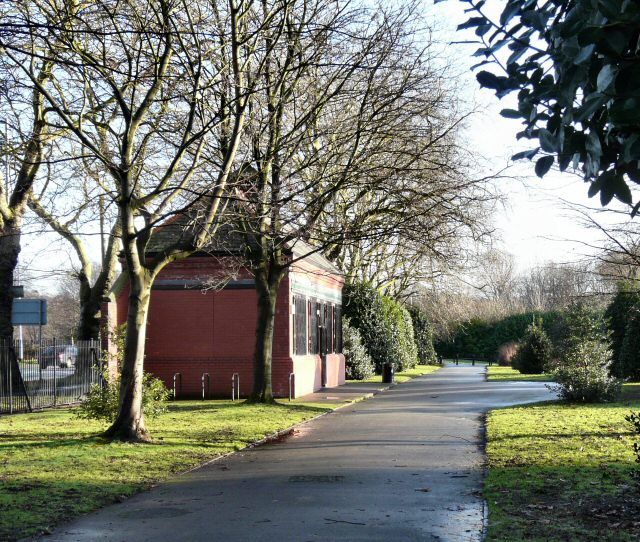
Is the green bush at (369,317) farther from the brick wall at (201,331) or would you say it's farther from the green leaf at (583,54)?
the green leaf at (583,54)

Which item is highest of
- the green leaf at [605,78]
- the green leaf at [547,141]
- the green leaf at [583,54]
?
the green leaf at [583,54]

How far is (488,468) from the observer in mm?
11781

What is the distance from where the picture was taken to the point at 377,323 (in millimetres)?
42656

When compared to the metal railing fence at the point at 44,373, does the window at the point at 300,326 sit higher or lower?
higher

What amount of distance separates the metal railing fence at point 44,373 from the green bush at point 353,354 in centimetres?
1486

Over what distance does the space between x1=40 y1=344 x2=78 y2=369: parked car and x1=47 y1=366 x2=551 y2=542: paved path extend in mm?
9345

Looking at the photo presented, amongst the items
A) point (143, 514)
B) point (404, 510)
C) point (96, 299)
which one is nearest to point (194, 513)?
point (143, 514)

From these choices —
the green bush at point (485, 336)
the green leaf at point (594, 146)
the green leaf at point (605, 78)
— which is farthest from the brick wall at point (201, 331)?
the green bush at point (485, 336)

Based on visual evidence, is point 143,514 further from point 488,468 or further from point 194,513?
point 488,468

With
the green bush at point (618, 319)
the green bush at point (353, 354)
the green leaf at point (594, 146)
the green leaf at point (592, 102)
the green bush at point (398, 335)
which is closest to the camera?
the green leaf at point (592, 102)

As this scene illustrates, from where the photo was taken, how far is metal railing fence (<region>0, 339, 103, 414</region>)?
21.6 meters

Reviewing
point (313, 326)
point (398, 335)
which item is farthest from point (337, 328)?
point (398, 335)

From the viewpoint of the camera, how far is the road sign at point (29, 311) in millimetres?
24672

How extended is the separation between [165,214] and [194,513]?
6.14 meters
